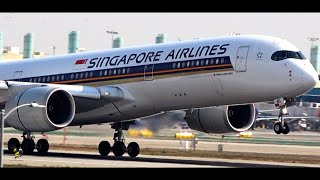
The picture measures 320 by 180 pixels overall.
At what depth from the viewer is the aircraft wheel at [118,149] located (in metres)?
44.7

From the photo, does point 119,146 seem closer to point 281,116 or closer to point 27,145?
point 27,145

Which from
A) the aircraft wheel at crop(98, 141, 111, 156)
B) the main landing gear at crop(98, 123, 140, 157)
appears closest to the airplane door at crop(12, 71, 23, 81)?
the main landing gear at crop(98, 123, 140, 157)

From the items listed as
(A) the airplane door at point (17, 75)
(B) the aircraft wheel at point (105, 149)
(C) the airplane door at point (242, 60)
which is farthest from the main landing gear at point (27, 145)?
(C) the airplane door at point (242, 60)

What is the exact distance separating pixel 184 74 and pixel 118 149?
7327 mm

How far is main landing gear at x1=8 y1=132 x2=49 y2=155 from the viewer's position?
42.6m

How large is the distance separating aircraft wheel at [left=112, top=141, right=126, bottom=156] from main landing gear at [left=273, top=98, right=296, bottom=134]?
33.2 feet

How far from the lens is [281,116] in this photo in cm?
3722

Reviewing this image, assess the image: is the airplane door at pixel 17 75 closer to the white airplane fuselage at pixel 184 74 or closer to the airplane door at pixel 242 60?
the white airplane fuselage at pixel 184 74

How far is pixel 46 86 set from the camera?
131 feet

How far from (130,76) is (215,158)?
8259 millimetres

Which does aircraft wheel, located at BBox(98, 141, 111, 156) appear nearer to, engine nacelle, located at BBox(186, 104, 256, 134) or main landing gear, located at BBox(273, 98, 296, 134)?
engine nacelle, located at BBox(186, 104, 256, 134)

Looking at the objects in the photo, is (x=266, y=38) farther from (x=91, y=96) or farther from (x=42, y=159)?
(x=42, y=159)

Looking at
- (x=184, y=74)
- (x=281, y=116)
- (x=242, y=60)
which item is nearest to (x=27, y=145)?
(x=184, y=74)
